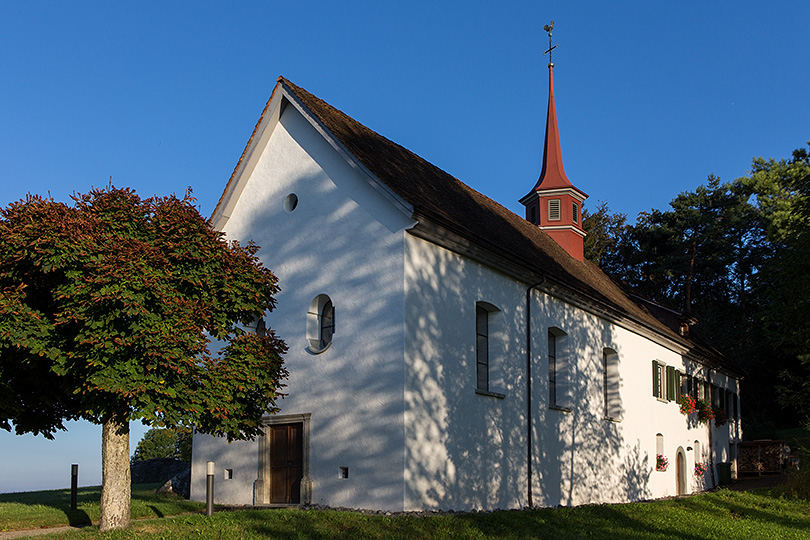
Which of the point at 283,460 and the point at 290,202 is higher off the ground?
the point at 290,202

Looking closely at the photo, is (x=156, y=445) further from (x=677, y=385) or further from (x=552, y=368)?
(x=552, y=368)

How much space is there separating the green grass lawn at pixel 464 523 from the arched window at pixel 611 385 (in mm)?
4001

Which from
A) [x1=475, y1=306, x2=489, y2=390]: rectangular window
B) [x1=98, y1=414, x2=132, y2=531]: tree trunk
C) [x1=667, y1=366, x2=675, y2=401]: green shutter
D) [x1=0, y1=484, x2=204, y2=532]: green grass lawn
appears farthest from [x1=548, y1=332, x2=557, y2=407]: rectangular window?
[x1=98, y1=414, x2=132, y2=531]: tree trunk

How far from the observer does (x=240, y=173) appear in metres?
16.8

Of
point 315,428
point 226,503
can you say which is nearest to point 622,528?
point 315,428

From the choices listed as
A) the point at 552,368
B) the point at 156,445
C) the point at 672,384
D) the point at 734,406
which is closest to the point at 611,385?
the point at 552,368

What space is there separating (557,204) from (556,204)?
0.04 m

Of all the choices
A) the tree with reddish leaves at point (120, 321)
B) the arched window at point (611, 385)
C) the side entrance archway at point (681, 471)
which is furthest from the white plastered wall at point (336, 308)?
the side entrance archway at point (681, 471)

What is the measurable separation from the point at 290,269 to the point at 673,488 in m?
16.4

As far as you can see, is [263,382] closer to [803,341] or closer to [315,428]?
[315,428]

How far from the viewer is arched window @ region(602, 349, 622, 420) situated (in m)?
21.5

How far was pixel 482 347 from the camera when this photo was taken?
52.6ft

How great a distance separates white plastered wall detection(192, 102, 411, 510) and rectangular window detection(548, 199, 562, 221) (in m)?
13.4

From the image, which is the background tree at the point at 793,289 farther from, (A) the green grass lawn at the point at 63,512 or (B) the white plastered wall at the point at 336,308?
(A) the green grass lawn at the point at 63,512
